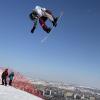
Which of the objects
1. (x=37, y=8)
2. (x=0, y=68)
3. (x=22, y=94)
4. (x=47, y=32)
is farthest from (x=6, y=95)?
(x=0, y=68)

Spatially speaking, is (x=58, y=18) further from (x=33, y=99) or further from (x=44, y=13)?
(x=33, y=99)

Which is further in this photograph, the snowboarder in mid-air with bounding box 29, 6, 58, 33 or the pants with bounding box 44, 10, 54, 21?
the pants with bounding box 44, 10, 54, 21

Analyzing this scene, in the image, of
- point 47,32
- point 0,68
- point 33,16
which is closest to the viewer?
point 33,16

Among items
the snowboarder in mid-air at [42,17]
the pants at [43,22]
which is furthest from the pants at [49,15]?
the pants at [43,22]

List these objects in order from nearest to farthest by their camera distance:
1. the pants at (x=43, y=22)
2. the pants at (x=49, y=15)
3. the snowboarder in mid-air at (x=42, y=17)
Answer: the snowboarder in mid-air at (x=42, y=17)
the pants at (x=49, y=15)
the pants at (x=43, y=22)

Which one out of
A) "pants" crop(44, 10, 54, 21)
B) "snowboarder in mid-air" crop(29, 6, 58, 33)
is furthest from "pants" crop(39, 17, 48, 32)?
"pants" crop(44, 10, 54, 21)

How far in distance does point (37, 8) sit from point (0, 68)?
18.8 meters

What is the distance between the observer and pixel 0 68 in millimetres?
34719

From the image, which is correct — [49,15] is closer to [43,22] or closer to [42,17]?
[42,17]

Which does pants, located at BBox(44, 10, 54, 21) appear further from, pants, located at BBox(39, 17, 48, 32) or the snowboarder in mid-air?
pants, located at BBox(39, 17, 48, 32)

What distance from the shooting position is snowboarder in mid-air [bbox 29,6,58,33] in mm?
17344

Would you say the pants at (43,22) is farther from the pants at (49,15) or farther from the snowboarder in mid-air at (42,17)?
the pants at (49,15)

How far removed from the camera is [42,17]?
18.4 metres

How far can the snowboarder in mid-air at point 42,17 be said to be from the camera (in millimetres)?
17344
